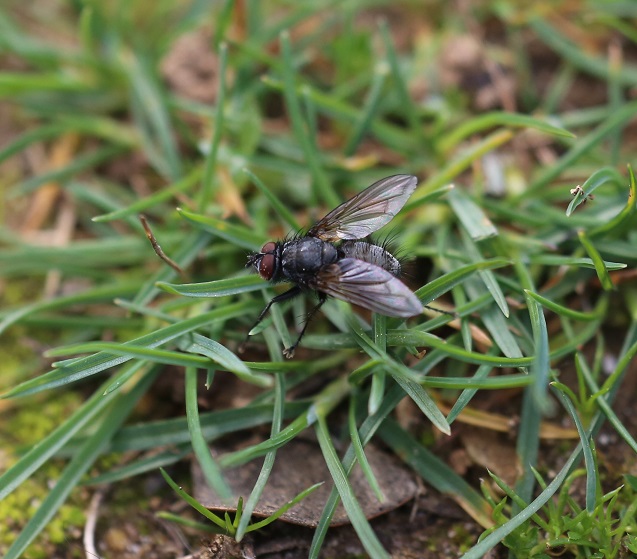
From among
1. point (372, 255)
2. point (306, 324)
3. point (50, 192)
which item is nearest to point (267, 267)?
point (306, 324)

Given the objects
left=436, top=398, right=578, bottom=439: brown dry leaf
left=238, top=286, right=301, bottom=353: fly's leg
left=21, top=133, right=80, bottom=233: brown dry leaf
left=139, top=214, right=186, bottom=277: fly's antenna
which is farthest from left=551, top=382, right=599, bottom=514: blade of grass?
left=21, top=133, right=80, bottom=233: brown dry leaf

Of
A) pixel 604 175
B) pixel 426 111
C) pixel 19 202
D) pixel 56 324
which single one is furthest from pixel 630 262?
pixel 19 202

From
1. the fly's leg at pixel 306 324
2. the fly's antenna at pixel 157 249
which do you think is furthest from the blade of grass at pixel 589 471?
the fly's antenna at pixel 157 249

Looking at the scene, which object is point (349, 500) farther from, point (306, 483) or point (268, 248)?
point (268, 248)

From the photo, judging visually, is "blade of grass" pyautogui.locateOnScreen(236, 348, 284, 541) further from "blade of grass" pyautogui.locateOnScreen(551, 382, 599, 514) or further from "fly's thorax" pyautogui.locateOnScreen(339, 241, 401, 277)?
"blade of grass" pyautogui.locateOnScreen(551, 382, 599, 514)

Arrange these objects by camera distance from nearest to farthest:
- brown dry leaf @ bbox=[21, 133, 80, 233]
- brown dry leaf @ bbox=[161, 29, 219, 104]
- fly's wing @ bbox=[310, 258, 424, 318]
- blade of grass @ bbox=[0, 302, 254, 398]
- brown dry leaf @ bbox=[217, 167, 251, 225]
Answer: fly's wing @ bbox=[310, 258, 424, 318] < blade of grass @ bbox=[0, 302, 254, 398] < brown dry leaf @ bbox=[217, 167, 251, 225] < brown dry leaf @ bbox=[21, 133, 80, 233] < brown dry leaf @ bbox=[161, 29, 219, 104]
